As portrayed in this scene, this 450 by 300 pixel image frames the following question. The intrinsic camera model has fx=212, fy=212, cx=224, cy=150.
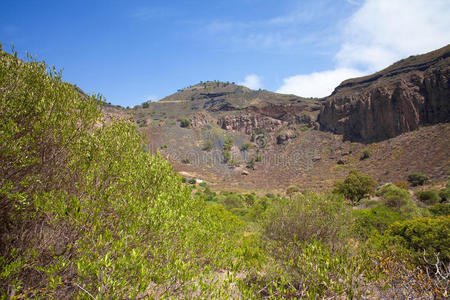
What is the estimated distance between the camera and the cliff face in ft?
164

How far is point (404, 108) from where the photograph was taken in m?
53.4

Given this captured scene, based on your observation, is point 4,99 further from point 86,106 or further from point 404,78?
point 404,78

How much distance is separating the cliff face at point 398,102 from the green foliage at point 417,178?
23307 millimetres

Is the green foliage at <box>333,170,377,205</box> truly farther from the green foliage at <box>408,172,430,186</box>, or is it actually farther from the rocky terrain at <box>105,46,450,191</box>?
the rocky terrain at <box>105,46,450,191</box>

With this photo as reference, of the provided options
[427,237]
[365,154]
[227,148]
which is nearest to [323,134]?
[365,154]

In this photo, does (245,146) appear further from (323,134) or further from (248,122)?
(323,134)

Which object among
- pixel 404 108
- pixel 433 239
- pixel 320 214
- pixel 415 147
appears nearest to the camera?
pixel 433 239

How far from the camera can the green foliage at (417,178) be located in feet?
110

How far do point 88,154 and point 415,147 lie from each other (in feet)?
194

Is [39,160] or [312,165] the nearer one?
[39,160]

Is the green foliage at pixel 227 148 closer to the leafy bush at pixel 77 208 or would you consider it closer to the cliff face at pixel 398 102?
the cliff face at pixel 398 102

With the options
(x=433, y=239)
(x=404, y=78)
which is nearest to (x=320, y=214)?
(x=433, y=239)

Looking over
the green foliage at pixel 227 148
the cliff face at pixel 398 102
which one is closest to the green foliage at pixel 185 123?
the green foliage at pixel 227 148

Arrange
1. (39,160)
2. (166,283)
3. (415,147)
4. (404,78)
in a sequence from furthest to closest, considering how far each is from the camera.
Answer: (404,78) < (415,147) < (39,160) < (166,283)
